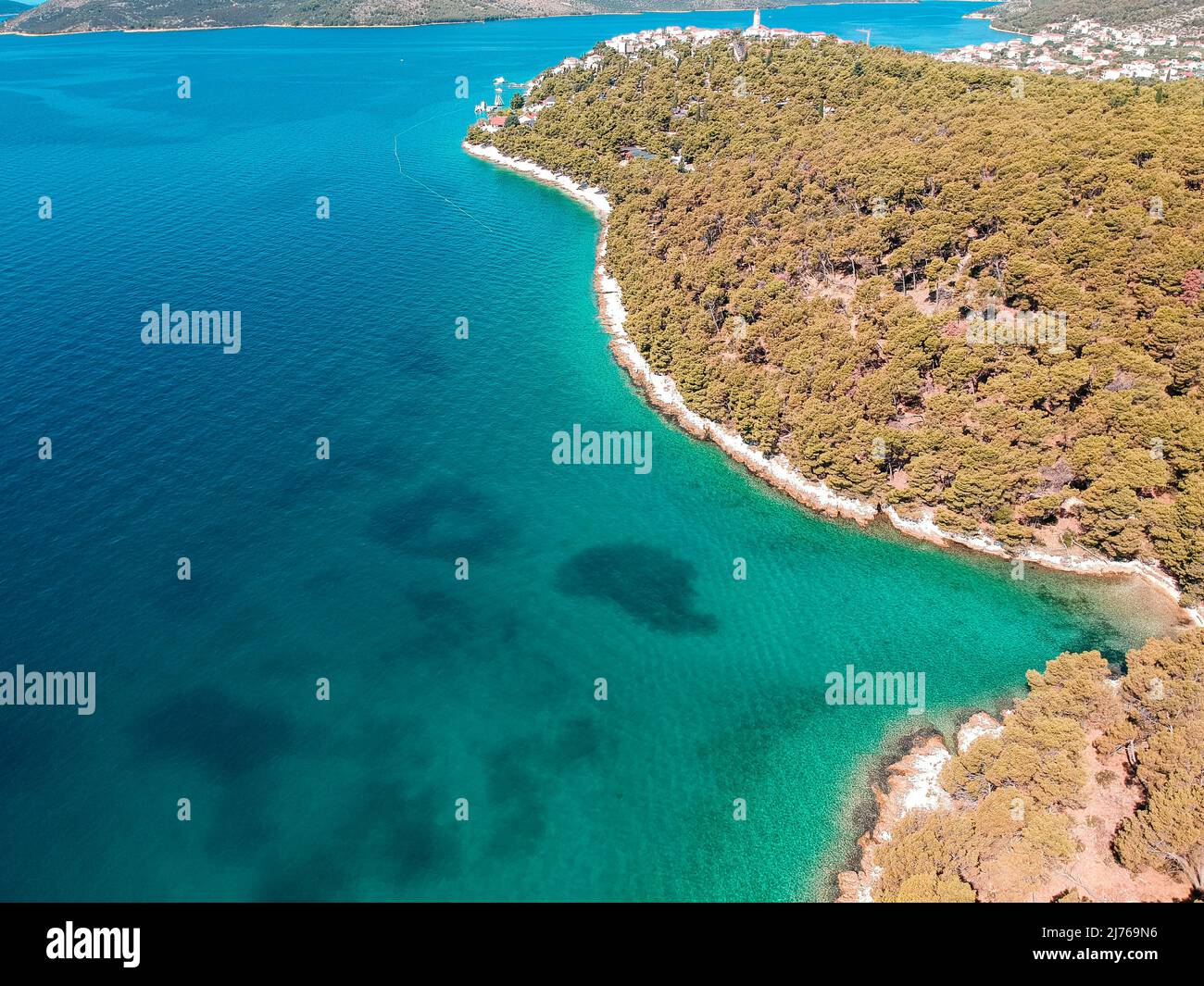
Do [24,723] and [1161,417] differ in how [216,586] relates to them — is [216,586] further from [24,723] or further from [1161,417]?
[1161,417]

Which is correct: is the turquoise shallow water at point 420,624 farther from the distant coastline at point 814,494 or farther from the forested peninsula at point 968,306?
the forested peninsula at point 968,306

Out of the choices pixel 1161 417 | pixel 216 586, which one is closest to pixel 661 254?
pixel 1161 417

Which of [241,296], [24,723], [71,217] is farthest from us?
[71,217]

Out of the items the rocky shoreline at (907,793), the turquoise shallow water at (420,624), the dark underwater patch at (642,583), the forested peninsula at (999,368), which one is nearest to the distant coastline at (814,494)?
the forested peninsula at (999,368)

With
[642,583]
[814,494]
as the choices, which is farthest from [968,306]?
[642,583]

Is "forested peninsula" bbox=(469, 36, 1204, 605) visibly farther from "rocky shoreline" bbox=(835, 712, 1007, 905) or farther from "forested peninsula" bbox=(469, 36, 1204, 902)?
"rocky shoreline" bbox=(835, 712, 1007, 905)

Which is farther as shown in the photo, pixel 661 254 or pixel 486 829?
pixel 661 254

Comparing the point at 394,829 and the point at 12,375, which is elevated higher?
the point at 12,375
